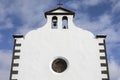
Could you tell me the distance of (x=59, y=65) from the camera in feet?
58.0

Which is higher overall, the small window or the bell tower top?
the bell tower top

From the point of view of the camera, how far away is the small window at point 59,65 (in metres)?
17.4

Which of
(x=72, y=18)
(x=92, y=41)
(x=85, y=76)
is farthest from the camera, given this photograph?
(x=72, y=18)

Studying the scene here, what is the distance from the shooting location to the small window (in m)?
17.4

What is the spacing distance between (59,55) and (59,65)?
67cm

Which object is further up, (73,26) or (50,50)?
(73,26)

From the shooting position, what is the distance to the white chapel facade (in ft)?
56.0

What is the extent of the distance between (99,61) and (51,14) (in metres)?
5.17

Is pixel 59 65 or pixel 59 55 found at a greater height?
pixel 59 55

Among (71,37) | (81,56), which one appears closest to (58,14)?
(71,37)

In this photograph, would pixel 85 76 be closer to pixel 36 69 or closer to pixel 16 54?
pixel 36 69

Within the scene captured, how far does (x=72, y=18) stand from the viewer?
64.2ft

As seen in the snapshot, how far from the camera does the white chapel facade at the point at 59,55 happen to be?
56.0ft

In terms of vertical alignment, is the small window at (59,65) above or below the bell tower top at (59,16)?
below
